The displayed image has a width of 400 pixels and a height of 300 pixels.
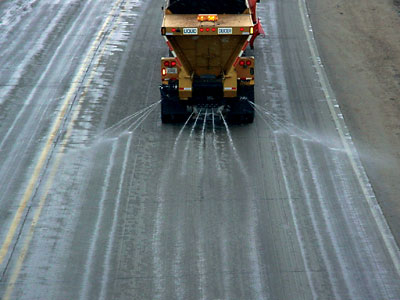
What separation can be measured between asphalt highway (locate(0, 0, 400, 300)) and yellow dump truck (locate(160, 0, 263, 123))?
2.15 feet

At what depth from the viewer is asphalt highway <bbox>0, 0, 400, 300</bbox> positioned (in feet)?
42.8

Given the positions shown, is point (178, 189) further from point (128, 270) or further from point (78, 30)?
point (78, 30)

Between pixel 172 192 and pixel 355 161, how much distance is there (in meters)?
4.86

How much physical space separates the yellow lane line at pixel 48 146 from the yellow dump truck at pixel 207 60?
9.90ft

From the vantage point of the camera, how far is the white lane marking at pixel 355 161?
1413 centimetres

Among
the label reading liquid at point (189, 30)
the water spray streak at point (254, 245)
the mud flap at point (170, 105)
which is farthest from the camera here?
the mud flap at point (170, 105)

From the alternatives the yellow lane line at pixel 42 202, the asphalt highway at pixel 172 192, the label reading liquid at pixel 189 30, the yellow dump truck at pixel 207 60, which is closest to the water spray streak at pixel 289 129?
the asphalt highway at pixel 172 192

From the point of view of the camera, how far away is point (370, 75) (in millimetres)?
23031

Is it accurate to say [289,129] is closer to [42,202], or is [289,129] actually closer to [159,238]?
[159,238]

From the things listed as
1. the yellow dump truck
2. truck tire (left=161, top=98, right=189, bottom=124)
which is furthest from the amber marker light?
truck tire (left=161, top=98, right=189, bottom=124)

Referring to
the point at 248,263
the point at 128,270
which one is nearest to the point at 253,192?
the point at 248,263

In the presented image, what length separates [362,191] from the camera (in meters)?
16.1

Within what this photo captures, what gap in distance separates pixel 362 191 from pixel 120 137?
6538 mm

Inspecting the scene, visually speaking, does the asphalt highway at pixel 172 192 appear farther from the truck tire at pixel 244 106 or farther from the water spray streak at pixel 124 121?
the truck tire at pixel 244 106
